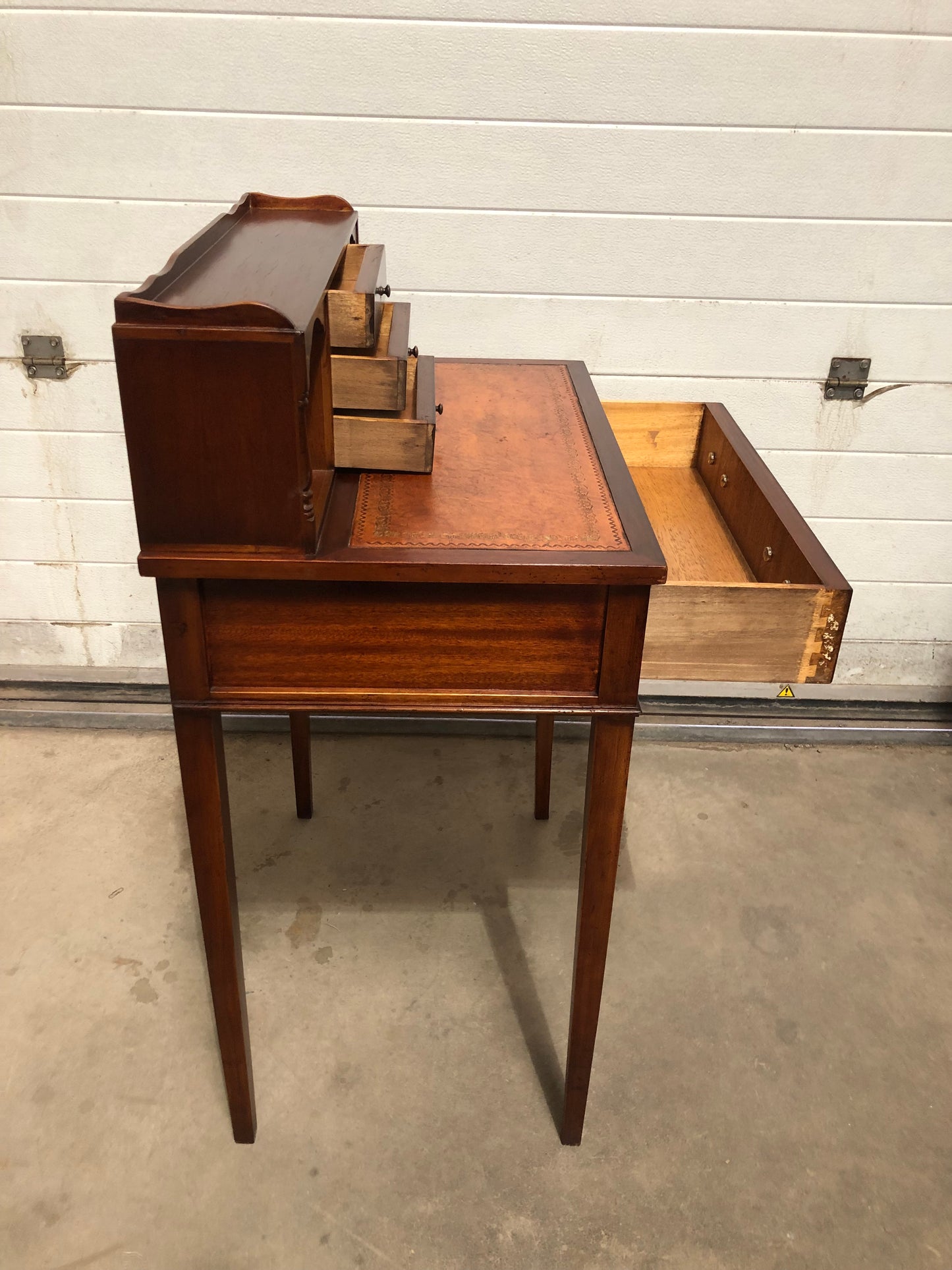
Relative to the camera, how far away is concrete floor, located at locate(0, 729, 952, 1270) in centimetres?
158

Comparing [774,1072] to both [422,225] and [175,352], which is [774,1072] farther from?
[422,225]

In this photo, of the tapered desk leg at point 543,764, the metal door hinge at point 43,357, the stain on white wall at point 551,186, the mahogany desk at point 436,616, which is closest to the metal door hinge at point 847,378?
the stain on white wall at point 551,186

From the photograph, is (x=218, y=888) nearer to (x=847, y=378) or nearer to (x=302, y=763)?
(x=302, y=763)

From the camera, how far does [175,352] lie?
107cm

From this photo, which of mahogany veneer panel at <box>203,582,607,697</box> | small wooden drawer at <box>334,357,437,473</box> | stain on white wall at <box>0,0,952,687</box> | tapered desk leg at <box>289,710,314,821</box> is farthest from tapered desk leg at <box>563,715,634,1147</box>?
stain on white wall at <box>0,0,952,687</box>

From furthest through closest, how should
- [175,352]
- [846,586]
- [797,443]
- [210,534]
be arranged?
[797,443] → [846,586] → [210,534] → [175,352]

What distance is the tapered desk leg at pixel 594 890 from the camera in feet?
4.52

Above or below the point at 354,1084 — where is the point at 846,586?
above

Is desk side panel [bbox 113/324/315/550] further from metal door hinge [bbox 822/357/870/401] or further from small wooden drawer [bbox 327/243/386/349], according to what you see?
metal door hinge [bbox 822/357/870/401]

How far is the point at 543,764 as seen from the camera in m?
2.37

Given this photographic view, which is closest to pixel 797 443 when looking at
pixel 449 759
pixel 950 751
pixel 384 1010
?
pixel 950 751

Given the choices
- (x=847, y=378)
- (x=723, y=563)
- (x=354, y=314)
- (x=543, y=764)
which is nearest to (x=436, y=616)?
(x=354, y=314)

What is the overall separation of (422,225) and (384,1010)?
1.79m

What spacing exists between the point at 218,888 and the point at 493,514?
2.36 ft
